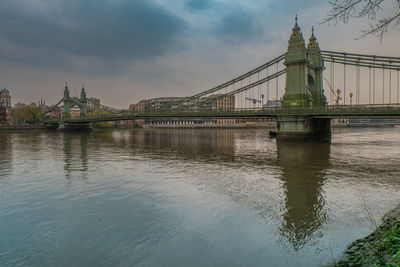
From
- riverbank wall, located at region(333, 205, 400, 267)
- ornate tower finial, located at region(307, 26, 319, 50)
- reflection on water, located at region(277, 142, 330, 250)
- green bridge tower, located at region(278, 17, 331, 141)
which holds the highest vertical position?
ornate tower finial, located at region(307, 26, 319, 50)

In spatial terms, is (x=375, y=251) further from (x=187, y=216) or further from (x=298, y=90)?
(x=298, y=90)

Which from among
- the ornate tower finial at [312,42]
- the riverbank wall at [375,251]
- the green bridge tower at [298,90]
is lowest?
the riverbank wall at [375,251]

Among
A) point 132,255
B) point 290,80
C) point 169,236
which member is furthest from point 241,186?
point 290,80

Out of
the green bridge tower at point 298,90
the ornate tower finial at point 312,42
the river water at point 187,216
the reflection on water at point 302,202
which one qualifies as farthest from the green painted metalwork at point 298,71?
the river water at point 187,216

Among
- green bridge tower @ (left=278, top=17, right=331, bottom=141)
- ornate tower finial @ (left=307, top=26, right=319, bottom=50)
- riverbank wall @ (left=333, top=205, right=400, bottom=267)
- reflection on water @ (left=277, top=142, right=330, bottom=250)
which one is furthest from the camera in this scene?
ornate tower finial @ (left=307, top=26, right=319, bottom=50)

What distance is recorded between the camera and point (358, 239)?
7.04 metres

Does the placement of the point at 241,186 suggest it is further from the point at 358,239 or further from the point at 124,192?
the point at 358,239

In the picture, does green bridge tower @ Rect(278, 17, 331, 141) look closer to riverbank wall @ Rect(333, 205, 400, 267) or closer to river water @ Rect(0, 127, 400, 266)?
river water @ Rect(0, 127, 400, 266)

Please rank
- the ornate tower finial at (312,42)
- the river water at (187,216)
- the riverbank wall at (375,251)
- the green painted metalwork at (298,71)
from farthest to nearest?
the ornate tower finial at (312,42) → the green painted metalwork at (298,71) → the river water at (187,216) → the riverbank wall at (375,251)

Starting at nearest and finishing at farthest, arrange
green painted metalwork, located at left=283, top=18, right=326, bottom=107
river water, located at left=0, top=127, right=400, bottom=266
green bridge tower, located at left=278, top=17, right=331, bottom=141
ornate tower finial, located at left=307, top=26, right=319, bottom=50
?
1. river water, located at left=0, top=127, right=400, bottom=266
2. green bridge tower, located at left=278, top=17, right=331, bottom=141
3. green painted metalwork, located at left=283, top=18, right=326, bottom=107
4. ornate tower finial, located at left=307, top=26, right=319, bottom=50

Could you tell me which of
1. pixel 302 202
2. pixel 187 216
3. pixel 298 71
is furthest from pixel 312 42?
pixel 187 216

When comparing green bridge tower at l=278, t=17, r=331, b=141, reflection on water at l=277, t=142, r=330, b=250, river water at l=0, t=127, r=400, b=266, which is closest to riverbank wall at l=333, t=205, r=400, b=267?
river water at l=0, t=127, r=400, b=266

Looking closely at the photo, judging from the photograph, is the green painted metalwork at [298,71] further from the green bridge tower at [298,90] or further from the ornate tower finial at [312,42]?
the ornate tower finial at [312,42]

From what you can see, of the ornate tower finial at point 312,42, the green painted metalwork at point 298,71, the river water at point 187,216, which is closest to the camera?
the river water at point 187,216
